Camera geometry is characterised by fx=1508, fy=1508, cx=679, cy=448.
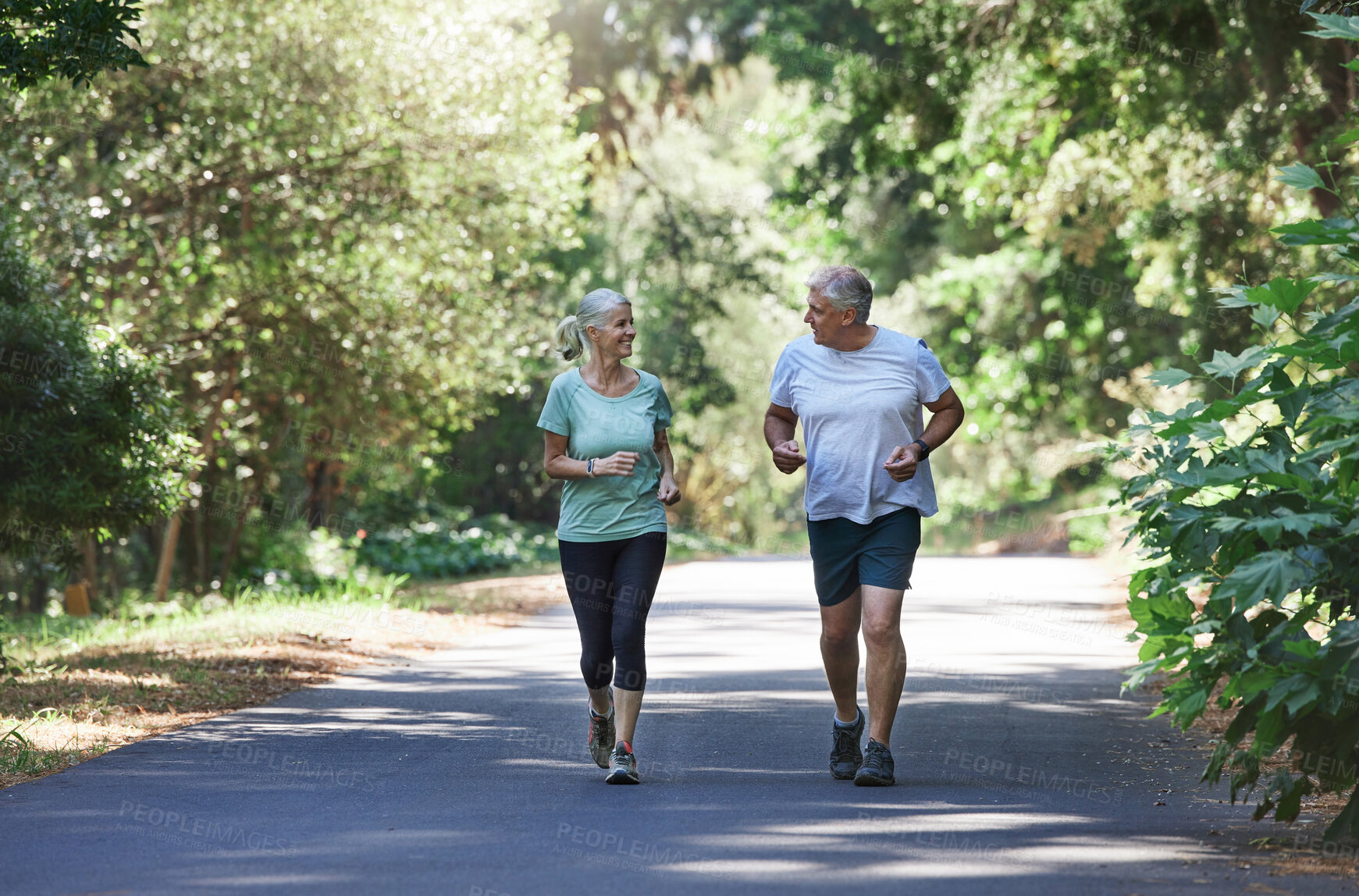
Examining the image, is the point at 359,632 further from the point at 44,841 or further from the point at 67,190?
the point at 44,841

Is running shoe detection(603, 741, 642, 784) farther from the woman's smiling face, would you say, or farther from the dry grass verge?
the dry grass verge

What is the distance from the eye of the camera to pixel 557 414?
6520mm

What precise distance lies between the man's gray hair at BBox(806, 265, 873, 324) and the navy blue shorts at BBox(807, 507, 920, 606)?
894 mm

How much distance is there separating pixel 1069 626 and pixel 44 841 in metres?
10.3

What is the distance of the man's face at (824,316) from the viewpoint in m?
6.50

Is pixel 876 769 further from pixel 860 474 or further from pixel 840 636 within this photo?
pixel 860 474

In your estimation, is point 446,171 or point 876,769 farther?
point 446,171

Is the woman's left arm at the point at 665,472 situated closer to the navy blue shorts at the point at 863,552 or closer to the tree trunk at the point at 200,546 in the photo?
the navy blue shorts at the point at 863,552

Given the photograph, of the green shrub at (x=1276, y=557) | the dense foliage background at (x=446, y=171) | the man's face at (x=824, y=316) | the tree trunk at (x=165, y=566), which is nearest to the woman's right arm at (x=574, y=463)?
the man's face at (x=824, y=316)

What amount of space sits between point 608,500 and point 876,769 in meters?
1.58

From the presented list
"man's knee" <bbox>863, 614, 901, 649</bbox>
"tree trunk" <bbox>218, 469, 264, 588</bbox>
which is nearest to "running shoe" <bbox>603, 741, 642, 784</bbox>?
"man's knee" <bbox>863, 614, 901, 649</bbox>

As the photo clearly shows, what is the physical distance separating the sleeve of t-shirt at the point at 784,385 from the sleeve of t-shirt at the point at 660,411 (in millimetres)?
477

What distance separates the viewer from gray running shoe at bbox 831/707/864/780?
256 inches

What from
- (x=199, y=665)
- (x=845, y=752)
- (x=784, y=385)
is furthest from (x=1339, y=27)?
(x=199, y=665)
